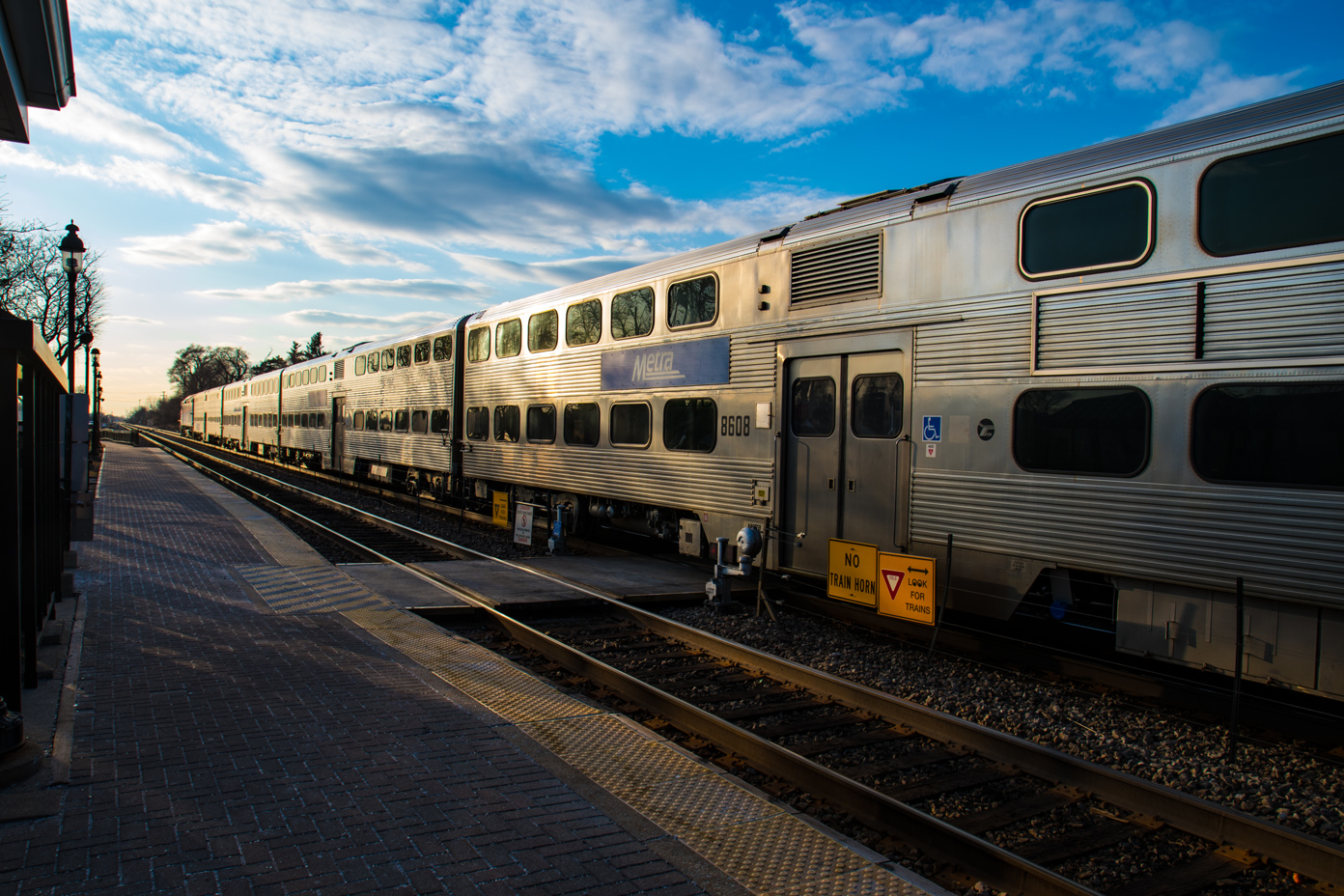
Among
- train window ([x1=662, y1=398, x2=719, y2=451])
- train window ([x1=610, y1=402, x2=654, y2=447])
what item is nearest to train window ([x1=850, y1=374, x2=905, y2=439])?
train window ([x1=662, y1=398, x2=719, y2=451])

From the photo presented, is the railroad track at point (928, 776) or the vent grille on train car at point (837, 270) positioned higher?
the vent grille on train car at point (837, 270)

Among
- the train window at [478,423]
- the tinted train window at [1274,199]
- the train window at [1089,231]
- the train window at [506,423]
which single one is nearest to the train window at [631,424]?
the train window at [506,423]

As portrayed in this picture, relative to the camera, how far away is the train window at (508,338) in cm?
1472

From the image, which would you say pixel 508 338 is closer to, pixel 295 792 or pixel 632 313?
pixel 632 313

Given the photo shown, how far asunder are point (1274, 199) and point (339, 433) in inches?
1040

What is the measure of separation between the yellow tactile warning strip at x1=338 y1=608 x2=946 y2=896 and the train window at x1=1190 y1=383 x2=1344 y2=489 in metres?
3.62

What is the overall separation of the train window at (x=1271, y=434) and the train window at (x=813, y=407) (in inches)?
132

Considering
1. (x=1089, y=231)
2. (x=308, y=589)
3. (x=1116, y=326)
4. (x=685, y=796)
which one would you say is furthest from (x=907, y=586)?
(x=308, y=589)

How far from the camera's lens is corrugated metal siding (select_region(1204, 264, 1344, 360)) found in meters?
4.86

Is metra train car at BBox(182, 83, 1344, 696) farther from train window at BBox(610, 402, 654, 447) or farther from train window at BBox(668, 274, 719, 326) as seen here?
train window at BBox(610, 402, 654, 447)

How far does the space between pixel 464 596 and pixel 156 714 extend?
422 centimetres

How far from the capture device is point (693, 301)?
10180 mm

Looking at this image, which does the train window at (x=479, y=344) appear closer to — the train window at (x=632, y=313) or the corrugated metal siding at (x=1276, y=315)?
the train window at (x=632, y=313)

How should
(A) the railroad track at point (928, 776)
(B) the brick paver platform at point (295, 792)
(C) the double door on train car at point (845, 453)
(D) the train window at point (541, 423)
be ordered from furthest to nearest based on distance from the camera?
(D) the train window at point (541, 423), (C) the double door on train car at point (845, 453), (A) the railroad track at point (928, 776), (B) the brick paver platform at point (295, 792)
